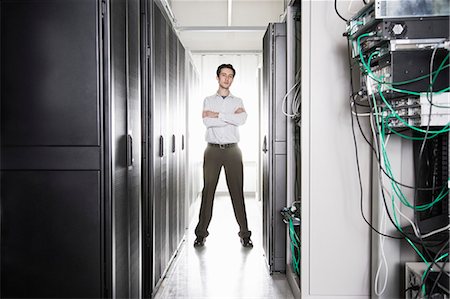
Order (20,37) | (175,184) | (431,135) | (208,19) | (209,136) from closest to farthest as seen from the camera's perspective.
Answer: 1. (20,37)
2. (431,135)
3. (175,184)
4. (209,136)
5. (208,19)

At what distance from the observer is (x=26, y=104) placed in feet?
5.58

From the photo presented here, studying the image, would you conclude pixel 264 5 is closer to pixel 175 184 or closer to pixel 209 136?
pixel 209 136

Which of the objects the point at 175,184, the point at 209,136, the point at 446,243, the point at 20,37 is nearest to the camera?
the point at 20,37

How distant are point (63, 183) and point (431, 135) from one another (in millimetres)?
1572

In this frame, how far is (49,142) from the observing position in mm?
1698

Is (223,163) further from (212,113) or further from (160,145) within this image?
(160,145)

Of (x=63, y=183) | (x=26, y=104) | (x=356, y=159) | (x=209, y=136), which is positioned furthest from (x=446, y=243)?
(x=209, y=136)

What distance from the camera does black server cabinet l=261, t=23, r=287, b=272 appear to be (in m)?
3.25

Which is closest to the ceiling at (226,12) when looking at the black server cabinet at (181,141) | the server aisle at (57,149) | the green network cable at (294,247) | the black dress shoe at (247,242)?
the black server cabinet at (181,141)

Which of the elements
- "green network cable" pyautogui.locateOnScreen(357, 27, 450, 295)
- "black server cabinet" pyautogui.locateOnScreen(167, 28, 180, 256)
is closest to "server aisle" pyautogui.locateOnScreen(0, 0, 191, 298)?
"green network cable" pyautogui.locateOnScreen(357, 27, 450, 295)

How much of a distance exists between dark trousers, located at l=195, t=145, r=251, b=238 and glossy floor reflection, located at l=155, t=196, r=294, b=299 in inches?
8.5

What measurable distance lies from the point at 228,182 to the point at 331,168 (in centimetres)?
187

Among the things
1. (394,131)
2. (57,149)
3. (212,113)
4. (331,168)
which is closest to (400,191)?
(394,131)

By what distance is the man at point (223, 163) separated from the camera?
4.17 m
